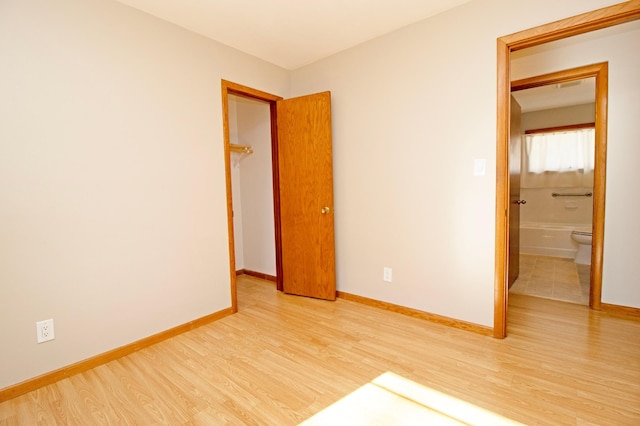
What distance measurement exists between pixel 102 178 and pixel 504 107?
2.81m

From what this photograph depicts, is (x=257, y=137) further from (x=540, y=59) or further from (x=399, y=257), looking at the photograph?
(x=540, y=59)

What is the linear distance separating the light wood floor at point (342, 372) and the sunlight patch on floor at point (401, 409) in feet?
0.16

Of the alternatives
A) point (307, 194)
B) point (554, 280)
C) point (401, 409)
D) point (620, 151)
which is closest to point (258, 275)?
point (307, 194)

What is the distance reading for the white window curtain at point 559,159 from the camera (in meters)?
4.77

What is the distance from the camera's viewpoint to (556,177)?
5.02 m

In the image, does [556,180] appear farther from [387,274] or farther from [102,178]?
[102,178]

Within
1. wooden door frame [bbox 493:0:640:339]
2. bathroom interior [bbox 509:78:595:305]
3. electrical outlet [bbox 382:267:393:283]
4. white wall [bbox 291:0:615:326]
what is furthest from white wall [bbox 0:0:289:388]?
bathroom interior [bbox 509:78:595:305]

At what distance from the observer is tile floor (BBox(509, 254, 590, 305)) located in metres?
3.07

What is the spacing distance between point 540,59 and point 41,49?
12.6 ft

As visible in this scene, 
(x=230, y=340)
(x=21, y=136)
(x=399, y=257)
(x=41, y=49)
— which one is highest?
(x=41, y=49)

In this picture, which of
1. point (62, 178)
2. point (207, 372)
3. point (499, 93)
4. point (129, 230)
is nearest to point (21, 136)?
point (62, 178)

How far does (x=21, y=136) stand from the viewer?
5.58 ft

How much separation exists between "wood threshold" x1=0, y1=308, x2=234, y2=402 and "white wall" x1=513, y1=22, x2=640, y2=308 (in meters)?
3.56

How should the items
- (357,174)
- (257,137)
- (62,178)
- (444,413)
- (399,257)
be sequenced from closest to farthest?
(444,413)
(62,178)
(399,257)
(357,174)
(257,137)
